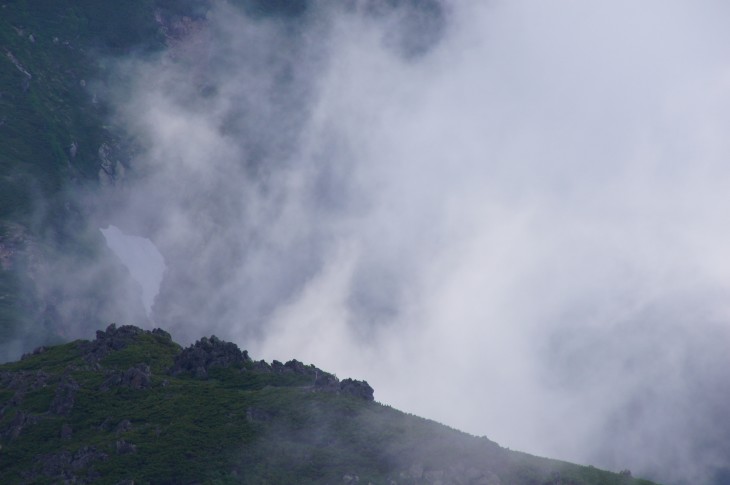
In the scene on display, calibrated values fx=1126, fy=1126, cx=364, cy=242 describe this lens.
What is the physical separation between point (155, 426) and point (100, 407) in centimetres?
1241

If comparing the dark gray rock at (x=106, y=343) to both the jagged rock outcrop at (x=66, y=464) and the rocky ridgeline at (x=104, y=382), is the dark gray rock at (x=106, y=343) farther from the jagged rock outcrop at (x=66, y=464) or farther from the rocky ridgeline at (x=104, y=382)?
the jagged rock outcrop at (x=66, y=464)

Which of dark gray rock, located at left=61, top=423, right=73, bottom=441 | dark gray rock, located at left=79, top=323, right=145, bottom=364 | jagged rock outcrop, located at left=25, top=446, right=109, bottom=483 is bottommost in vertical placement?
jagged rock outcrop, located at left=25, top=446, right=109, bottom=483

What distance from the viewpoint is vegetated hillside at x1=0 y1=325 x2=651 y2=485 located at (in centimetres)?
14175

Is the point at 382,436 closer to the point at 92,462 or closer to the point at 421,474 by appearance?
the point at 421,474

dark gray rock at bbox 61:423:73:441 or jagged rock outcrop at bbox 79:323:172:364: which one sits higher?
jagged rock outcrop at bbox 79:323:172:364

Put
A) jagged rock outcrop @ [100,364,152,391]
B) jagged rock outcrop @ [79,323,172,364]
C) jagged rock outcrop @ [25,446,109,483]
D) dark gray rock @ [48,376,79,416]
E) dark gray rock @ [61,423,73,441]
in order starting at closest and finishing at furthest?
jagged rock outcrop @ [25,446,109,483] < dark gray rock @ [61,423,73,441] < dark gray rock @ [48,376,79,416] < jagged rock outcrop @ [100,364,152,391] < jagged rock outcrop @ [79,323,172,364]

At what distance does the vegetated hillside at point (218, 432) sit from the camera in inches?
5581

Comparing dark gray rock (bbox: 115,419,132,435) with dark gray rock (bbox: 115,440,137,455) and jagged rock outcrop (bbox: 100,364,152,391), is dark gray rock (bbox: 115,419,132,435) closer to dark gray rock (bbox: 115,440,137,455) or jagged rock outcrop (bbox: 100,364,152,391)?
dark gray rock (bbox: 115,440,137,455)

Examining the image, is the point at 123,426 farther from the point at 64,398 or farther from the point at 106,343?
the point at 106,343

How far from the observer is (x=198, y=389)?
17325 centimetres

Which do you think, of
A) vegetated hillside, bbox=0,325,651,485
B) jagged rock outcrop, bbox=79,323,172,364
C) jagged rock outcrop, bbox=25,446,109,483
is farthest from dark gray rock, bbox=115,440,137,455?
jagged rock outcrop, bbox=79,323,172,364

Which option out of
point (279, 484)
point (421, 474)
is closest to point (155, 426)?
point (279, 484)

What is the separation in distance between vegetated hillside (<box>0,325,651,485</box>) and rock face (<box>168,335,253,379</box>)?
0.78 ft

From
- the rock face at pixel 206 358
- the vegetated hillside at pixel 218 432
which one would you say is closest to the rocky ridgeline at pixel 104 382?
the rock face at pixel 206 358
